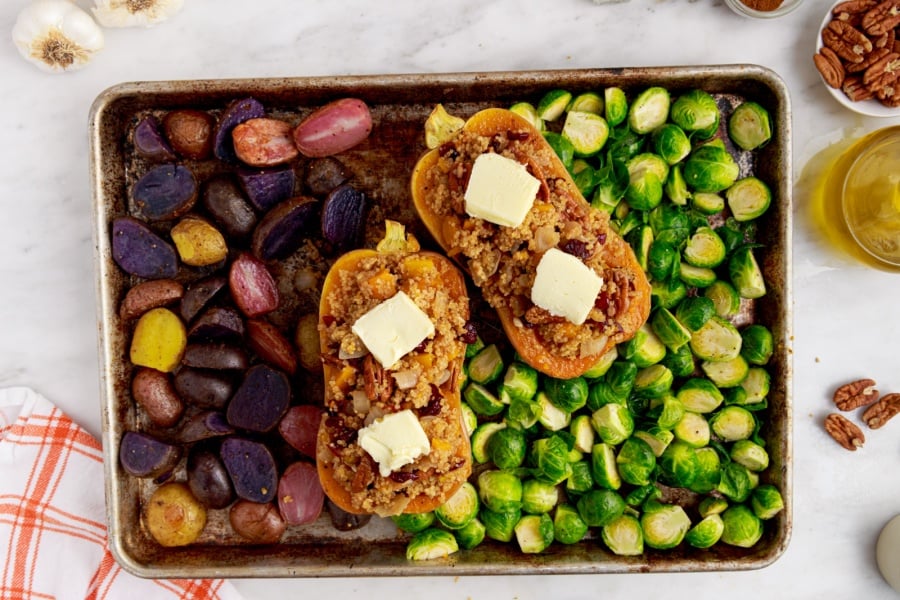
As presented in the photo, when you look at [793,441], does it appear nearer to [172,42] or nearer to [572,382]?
[572,382]

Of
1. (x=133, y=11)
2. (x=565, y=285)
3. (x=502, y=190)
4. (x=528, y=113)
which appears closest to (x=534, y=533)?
(x=565, y=285)

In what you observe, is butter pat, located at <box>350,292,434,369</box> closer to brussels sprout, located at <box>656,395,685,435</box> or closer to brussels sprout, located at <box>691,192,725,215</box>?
brussels sprout, located at <box>656,395,685,435</box>

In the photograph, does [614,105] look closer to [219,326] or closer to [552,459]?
[552,459]

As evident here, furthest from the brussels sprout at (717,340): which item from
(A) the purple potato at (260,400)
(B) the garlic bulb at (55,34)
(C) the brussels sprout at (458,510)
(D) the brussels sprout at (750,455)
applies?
(B) the garlic bulb at (55,34)

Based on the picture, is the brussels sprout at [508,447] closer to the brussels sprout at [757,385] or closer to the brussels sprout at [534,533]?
the brussels sprout at [534,533]

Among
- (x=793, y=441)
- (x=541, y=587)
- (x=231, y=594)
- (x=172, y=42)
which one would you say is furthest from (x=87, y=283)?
(x=793, y=441)

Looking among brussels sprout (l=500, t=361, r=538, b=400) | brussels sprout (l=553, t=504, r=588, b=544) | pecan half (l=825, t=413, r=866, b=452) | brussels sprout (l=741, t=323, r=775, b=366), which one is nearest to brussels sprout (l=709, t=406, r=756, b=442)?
brussels sprout (l=741, t=323, r=775, b=366)
